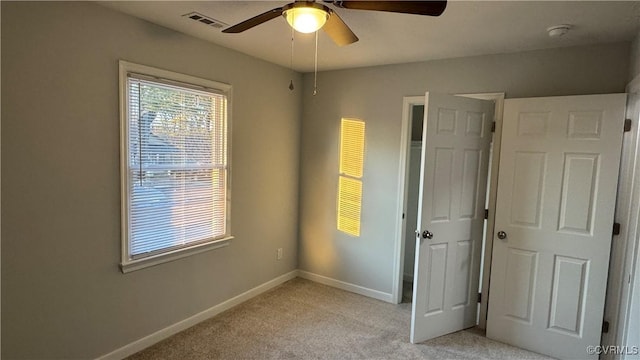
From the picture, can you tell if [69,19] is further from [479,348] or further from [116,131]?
[479,348]

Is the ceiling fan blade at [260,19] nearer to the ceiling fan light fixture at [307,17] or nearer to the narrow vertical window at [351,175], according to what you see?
the ceiling fan light fixture at [307,17]

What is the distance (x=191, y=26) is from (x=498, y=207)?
2887 mm

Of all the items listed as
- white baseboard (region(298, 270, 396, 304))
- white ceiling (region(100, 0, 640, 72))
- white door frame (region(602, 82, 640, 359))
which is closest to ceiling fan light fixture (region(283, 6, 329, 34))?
white ceiling (region(100, 0, 640, 72))

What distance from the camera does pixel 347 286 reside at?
3984mm

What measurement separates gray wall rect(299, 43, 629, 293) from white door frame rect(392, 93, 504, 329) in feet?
0.19

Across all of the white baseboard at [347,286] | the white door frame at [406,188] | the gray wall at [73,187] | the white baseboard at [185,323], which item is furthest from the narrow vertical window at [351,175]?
the gray wall at [73,187]

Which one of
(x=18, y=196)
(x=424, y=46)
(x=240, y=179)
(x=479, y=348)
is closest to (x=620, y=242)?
(x=479, y=348)

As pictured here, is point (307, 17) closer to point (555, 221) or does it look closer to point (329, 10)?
point (329, 10)

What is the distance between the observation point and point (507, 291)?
9.65 feet

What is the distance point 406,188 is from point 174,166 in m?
2.23

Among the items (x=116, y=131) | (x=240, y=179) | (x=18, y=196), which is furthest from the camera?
(x=240, y=179)

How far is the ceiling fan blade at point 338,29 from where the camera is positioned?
1.71 metres

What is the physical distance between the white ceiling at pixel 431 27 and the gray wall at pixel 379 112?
0.14 meters

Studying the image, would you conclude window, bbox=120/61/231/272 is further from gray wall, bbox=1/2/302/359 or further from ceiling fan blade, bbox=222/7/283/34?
ceiling fan blade, bbox=222/7/283/34
